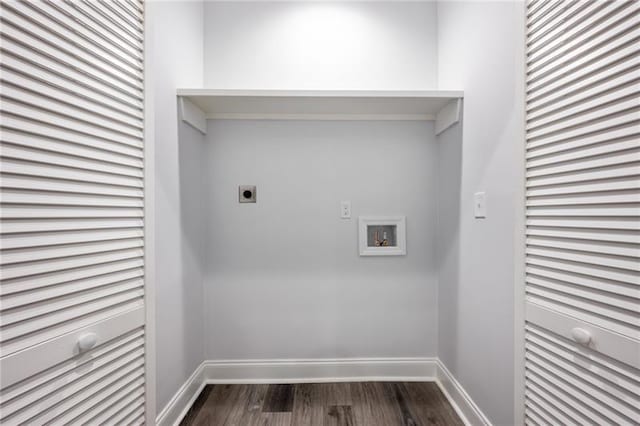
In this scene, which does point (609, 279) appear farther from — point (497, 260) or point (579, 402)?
point (497, 260)

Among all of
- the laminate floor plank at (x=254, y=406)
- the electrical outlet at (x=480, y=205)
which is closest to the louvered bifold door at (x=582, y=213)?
the electrical outlet at (x=480, y=205)

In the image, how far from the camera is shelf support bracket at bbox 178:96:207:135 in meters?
1.96

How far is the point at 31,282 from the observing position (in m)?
0.86

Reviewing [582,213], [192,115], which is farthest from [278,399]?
[582,213]

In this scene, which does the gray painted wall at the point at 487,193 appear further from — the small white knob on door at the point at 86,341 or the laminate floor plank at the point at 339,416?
the small white knob on door at the point at 86,341

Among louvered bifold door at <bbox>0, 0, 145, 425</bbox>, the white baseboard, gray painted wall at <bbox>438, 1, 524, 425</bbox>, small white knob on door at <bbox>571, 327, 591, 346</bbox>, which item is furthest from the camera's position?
the white baseboard

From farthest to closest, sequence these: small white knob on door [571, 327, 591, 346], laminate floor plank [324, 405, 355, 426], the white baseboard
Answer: the white baseboard → laminate floor plank [324, 405, 355, 426] → small white knob on door [571, 327, 591, 346]

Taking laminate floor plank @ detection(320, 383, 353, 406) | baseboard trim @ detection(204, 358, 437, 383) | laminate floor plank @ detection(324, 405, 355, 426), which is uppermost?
baseboard trim @ detection(204, 358, 437, 383)

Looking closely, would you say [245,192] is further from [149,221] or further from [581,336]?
[581,336]

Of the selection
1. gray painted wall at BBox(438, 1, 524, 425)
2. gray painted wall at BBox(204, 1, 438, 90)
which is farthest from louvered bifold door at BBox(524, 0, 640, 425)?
gray painted wall at BBox(204, 1, 438, 90)

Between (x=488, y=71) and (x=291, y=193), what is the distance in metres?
1.31

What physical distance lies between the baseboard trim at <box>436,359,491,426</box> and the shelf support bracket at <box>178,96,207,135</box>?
2.13 metres

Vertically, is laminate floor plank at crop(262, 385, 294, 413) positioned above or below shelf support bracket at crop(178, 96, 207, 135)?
below

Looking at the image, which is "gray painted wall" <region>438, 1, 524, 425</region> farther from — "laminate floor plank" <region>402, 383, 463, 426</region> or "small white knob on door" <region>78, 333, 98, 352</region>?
"small white knob on door" <region>78, 333, 98, 352</region>
